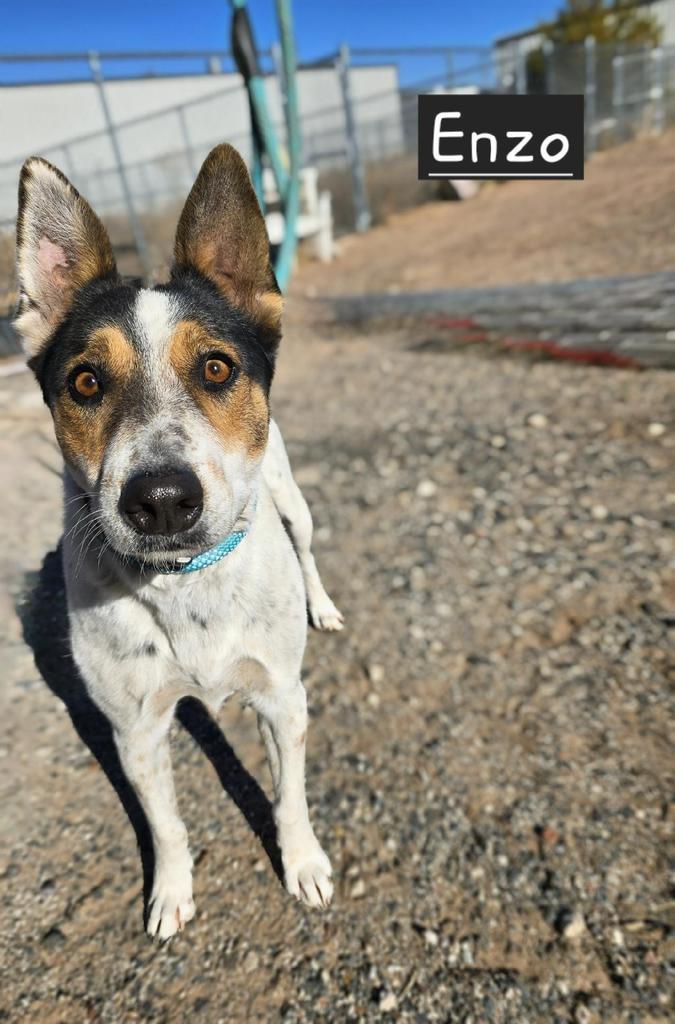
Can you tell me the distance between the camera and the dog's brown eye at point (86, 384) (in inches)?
74.2

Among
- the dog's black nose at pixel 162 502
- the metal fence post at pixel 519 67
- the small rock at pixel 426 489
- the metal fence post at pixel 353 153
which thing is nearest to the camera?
the dog's black nose at pixel 162 502

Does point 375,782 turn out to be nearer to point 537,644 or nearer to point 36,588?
point 537,644

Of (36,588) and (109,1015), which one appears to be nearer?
(109,1015)

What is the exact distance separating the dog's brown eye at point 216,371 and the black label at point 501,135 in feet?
6.02

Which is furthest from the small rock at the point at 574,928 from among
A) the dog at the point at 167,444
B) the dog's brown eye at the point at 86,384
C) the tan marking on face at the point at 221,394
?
the dog's brown eye at the point at 86,384

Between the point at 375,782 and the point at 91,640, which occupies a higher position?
the point at 91,640

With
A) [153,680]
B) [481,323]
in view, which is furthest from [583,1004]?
[481,323]

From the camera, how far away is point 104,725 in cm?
306

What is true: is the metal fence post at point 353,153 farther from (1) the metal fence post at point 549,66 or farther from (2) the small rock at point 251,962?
(2) the small rock at point 251,962

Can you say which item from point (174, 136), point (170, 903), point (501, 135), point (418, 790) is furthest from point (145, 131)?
Answer: point (170, 903)

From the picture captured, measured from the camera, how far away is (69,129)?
43.4 feet

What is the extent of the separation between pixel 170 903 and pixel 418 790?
1.05 m

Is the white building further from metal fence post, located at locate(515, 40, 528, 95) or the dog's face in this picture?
the dog's face

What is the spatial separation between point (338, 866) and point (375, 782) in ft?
1.32
